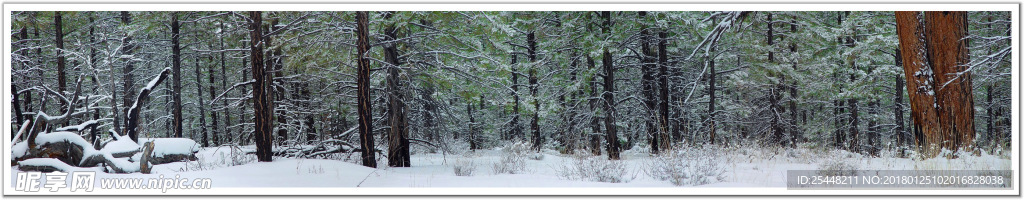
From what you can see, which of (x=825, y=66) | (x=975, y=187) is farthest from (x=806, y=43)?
(x=975, y=187)

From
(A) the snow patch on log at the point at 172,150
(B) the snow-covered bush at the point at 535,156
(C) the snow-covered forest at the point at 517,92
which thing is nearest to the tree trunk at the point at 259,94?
(C) the snow-covered forest at the point at 517,92

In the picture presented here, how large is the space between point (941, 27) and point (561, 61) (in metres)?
8.24

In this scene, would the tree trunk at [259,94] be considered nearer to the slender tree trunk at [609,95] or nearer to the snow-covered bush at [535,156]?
the snow-covered bush at [535,156]

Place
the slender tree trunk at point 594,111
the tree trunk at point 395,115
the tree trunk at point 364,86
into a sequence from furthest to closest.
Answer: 1. the slender tree trunk at point 594,111
2. the tree trunk at point 395,115
3. the tree trunk at point 364,86

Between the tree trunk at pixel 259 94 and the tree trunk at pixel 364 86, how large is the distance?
219 cm

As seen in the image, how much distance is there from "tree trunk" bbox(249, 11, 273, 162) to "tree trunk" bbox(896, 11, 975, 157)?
10.6 metres

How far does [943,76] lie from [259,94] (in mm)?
10923

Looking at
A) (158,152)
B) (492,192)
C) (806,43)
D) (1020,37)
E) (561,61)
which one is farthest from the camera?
(806,43)

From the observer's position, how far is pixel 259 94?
397 inches

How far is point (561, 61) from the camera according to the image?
14.0 metres

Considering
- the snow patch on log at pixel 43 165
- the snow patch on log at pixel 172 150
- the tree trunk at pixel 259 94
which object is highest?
the tree trunk at pixel 259 94

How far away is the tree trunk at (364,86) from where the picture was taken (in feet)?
29.7

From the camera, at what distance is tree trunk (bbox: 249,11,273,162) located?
10.1 metres
